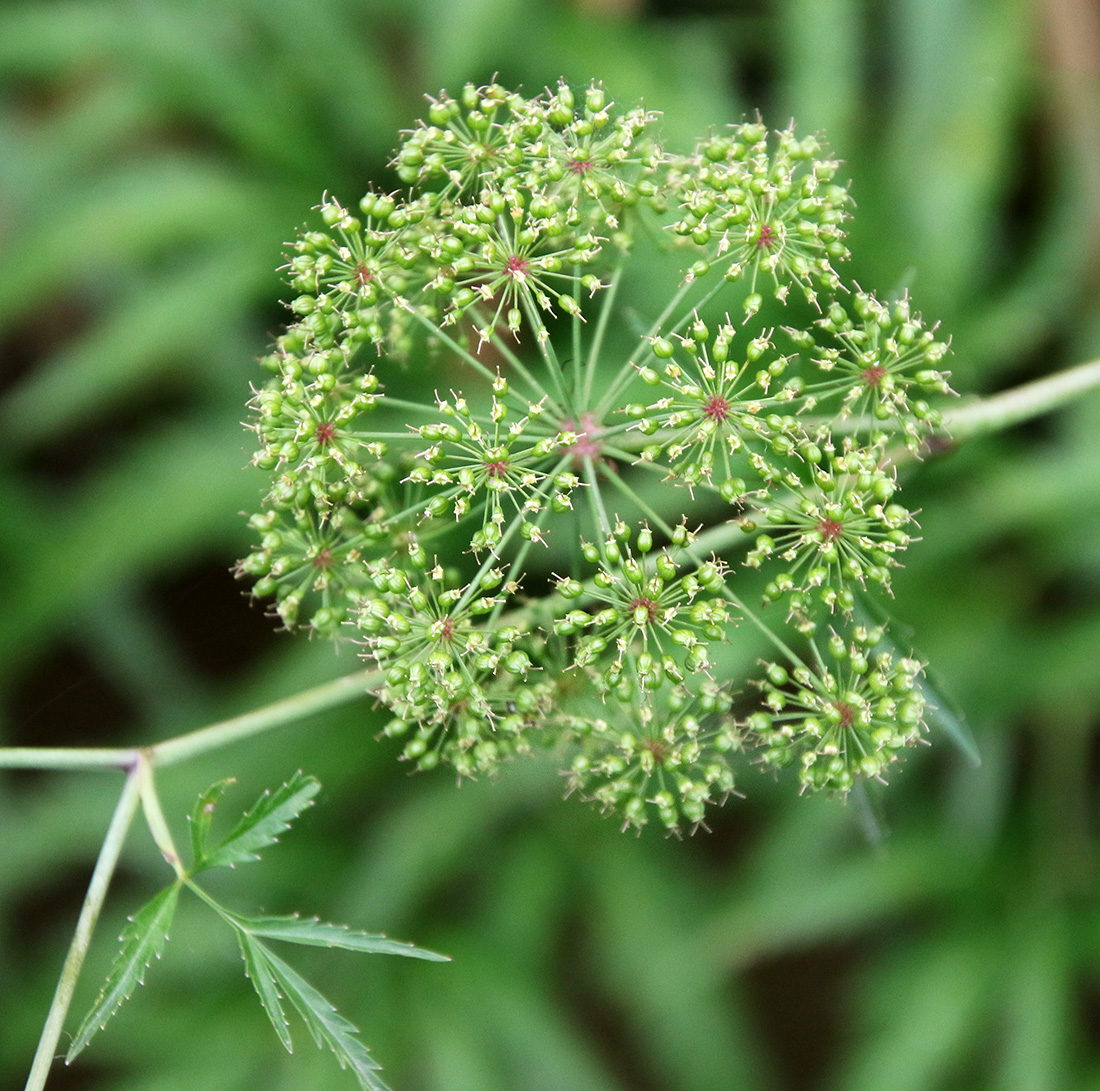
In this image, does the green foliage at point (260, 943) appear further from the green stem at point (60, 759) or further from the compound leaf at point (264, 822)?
the green stem at point (60, 759)

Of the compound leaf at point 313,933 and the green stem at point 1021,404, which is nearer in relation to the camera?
the compound leaf at point 313,933

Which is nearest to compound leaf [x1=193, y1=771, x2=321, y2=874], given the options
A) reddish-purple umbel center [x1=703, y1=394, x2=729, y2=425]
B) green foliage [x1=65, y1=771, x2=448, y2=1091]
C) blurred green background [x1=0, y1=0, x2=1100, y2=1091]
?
green foliage [x1=65, y1=771, x2=448, y2=1091]

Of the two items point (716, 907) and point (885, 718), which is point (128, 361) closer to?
point (716, 907)

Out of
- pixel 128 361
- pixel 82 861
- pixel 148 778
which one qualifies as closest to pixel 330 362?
pixel 148 778

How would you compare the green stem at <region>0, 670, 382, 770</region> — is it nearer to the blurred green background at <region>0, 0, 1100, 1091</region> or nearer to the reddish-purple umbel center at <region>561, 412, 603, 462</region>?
the reddish-purple umbel center at <region>561, 412, 603, 462</region>

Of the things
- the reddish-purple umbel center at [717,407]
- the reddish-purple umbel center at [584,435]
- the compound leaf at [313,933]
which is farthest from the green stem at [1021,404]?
the compound leaf at [313,933]
